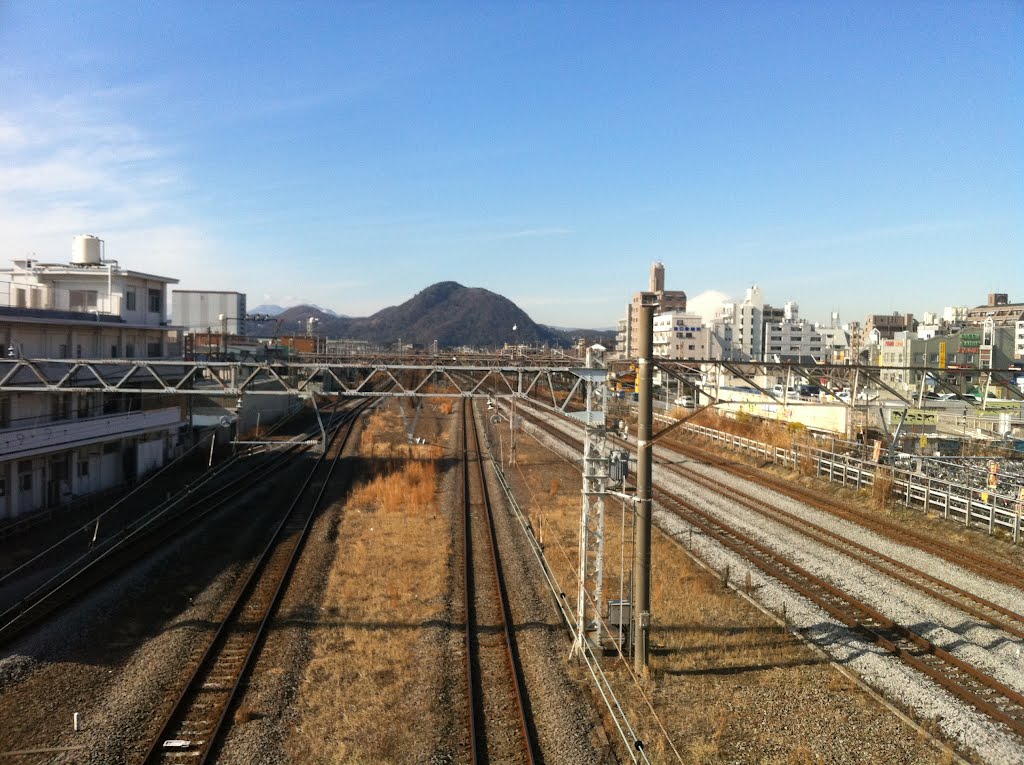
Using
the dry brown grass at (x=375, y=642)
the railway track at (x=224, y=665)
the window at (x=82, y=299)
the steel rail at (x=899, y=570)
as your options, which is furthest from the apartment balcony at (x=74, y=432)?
the steel rail at (x=899, y=570)

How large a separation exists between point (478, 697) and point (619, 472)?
10.3ft

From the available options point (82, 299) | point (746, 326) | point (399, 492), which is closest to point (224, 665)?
point (399, 492)

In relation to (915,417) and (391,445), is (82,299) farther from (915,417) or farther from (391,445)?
(915,417)

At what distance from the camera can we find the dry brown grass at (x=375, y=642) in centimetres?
734

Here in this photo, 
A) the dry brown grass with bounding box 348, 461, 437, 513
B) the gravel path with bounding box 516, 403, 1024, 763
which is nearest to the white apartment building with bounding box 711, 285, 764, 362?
the dry brown grass with bounding box 348, 461, 437, 513

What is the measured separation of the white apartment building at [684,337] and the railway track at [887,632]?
5609cm

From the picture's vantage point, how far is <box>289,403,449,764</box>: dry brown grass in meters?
7.34

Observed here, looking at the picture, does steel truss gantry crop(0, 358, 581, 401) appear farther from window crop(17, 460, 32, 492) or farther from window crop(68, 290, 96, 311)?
window crop(68, 290, 96, 311)

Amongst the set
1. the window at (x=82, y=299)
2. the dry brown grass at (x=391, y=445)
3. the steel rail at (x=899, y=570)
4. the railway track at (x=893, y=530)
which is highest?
the window at (x=82, y=299)

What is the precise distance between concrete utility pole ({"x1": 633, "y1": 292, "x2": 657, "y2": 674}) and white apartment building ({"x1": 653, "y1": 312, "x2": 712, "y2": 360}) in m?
62.3

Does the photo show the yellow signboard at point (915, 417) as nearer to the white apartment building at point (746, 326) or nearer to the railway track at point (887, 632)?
the railway track at point (887, 632)

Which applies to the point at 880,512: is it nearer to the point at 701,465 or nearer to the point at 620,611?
the point at 701,465

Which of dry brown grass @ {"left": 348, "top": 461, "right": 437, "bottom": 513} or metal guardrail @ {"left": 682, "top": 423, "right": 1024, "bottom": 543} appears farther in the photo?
dry brown grass @ {"left": 348, "top": 461, "right": 437, "bottom": 513}

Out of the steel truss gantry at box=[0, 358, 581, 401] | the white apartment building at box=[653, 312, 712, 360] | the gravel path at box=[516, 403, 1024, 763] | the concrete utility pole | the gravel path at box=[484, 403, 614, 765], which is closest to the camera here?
the gravel path at box=[484, 403, 614, 765]
